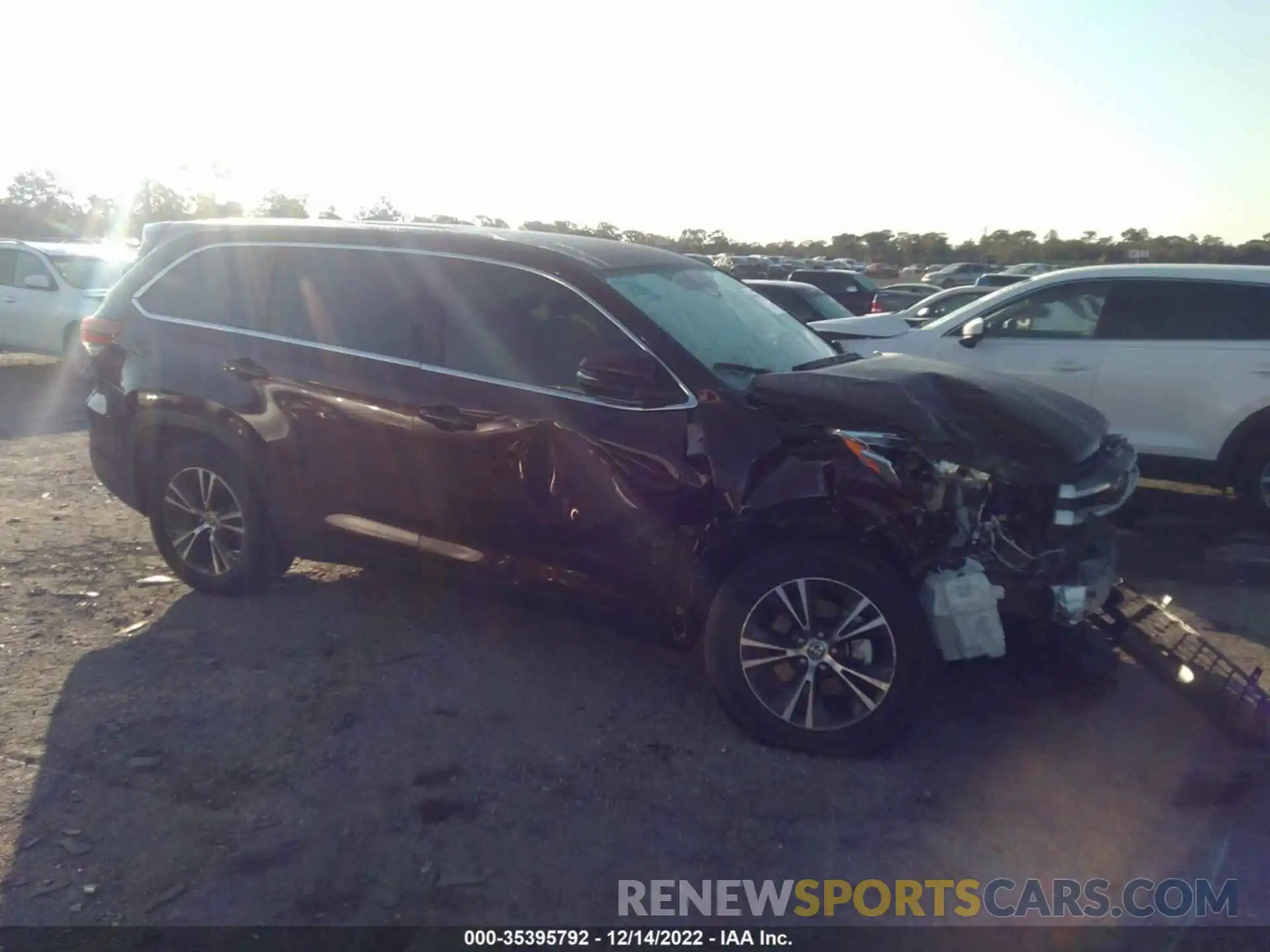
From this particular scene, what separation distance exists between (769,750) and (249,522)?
283 cm

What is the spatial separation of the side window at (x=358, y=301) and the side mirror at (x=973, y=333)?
4.82 meters

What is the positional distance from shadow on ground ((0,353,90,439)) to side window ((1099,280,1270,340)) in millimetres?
8415

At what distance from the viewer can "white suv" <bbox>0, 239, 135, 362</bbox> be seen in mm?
14320

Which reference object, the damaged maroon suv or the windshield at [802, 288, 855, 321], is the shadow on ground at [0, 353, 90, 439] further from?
the windshield at [802, 288, 855, 321]

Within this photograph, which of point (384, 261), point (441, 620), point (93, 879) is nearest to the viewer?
point (93, 879)

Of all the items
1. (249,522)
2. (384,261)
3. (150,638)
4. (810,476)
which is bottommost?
(150,638)

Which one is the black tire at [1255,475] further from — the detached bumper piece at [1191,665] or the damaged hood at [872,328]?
the detached bumper piece at [1191,665]

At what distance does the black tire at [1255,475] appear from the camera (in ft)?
24.9

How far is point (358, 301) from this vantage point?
5.21 meters

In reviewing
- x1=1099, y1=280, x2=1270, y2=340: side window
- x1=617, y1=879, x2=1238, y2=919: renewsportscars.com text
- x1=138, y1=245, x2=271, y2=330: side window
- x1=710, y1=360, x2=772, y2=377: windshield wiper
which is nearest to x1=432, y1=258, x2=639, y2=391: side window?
x1=710, y1=360, x2=772, y2=377: windshield wiper

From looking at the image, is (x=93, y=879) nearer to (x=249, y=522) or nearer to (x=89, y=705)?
(x=89, y=705)

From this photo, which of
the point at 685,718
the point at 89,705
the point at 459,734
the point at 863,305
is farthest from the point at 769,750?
the point at 863,305

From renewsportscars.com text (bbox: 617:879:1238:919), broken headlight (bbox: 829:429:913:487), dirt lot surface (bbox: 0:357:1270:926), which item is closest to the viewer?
renewsportscars.com text (bbox: 617:879:1238:919)

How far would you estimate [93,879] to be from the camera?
3412 millimetres
